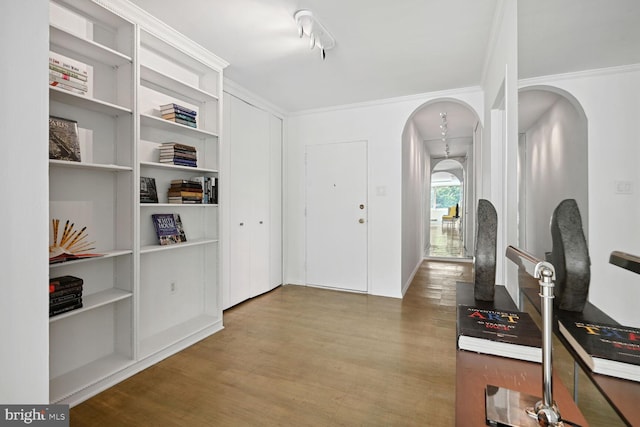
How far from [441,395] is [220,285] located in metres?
2.10

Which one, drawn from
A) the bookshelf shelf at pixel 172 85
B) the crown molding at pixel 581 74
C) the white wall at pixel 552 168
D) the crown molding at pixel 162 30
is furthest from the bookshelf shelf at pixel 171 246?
the crown molding at pixel 581 74

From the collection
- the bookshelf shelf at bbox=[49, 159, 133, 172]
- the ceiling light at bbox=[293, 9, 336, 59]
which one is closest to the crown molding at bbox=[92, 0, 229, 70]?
the ceiling light at bbox=[293, 9, 336, 59]

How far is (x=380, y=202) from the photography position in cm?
411

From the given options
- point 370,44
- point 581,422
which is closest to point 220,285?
point 370,44

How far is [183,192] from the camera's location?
262 centimetres

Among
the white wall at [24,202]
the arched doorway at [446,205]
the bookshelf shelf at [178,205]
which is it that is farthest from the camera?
the arched doorway at [446,205]

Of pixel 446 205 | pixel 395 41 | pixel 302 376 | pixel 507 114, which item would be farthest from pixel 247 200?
pixel 446 205

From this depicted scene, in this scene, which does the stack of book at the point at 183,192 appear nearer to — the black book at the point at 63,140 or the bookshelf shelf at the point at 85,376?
the black book at the point at 63,140

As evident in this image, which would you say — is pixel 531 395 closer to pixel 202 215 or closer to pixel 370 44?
pixel 370 44

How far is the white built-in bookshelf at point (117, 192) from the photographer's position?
1957 mm

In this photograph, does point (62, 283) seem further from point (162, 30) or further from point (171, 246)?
point (162, 30)

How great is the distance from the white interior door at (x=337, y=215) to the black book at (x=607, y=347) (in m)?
3.36

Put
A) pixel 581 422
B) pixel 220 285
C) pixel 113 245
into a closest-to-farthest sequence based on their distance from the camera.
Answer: pixel 581 422
pixel 113 245
pixel 220 285

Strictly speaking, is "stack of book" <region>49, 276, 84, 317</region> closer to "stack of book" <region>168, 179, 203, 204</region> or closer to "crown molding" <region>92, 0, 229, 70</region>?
"stack of book" <region>168, 179, 203, 204</region>
